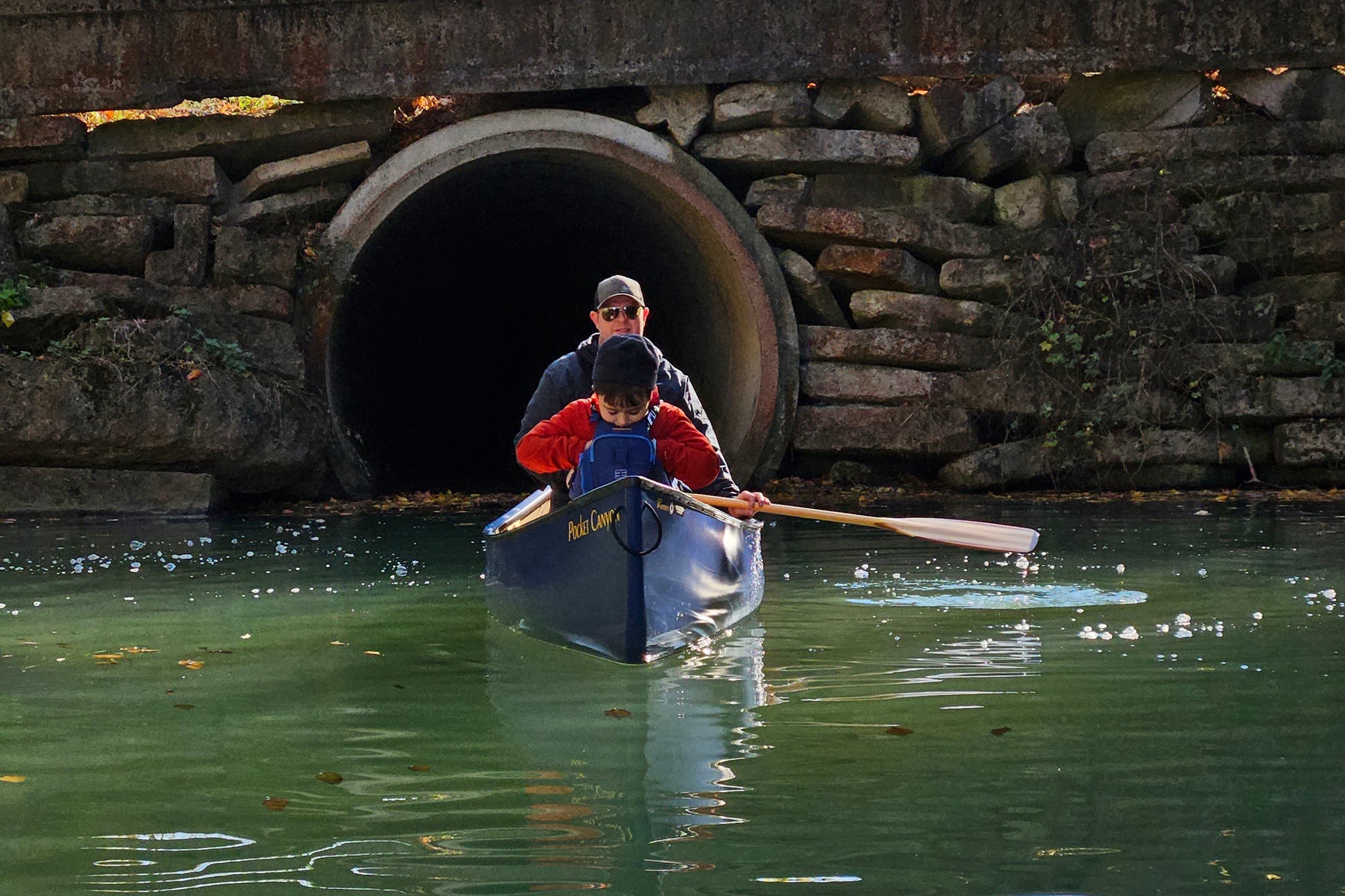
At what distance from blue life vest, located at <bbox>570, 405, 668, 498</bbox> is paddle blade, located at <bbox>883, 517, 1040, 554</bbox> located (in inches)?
55.9

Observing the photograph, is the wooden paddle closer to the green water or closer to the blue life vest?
the green water

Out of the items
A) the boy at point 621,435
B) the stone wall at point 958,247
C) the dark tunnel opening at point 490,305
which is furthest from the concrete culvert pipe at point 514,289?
the boy at point 621,435

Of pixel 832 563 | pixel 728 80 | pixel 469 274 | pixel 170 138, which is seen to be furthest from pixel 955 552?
pixel 469 274

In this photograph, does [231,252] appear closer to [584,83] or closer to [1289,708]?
[584,83]

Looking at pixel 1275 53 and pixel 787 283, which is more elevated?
pixel 1275 53

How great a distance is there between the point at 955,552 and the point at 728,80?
4.39 meters

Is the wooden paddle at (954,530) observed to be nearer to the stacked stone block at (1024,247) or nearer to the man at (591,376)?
the man at (591,376)

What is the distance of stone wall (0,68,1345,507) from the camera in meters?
11.3

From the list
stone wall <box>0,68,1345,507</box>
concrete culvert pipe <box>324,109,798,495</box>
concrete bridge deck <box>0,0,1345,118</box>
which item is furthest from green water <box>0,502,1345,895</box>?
concrete bridge deck <box>0,0,1345,118</box>

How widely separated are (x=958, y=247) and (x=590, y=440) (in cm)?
657

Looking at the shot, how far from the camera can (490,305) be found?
16.8 m

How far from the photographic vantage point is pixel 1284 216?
1149 cm

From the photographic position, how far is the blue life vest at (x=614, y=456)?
5.51 metres

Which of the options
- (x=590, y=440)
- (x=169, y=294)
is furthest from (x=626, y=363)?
(x=169, y=294)
